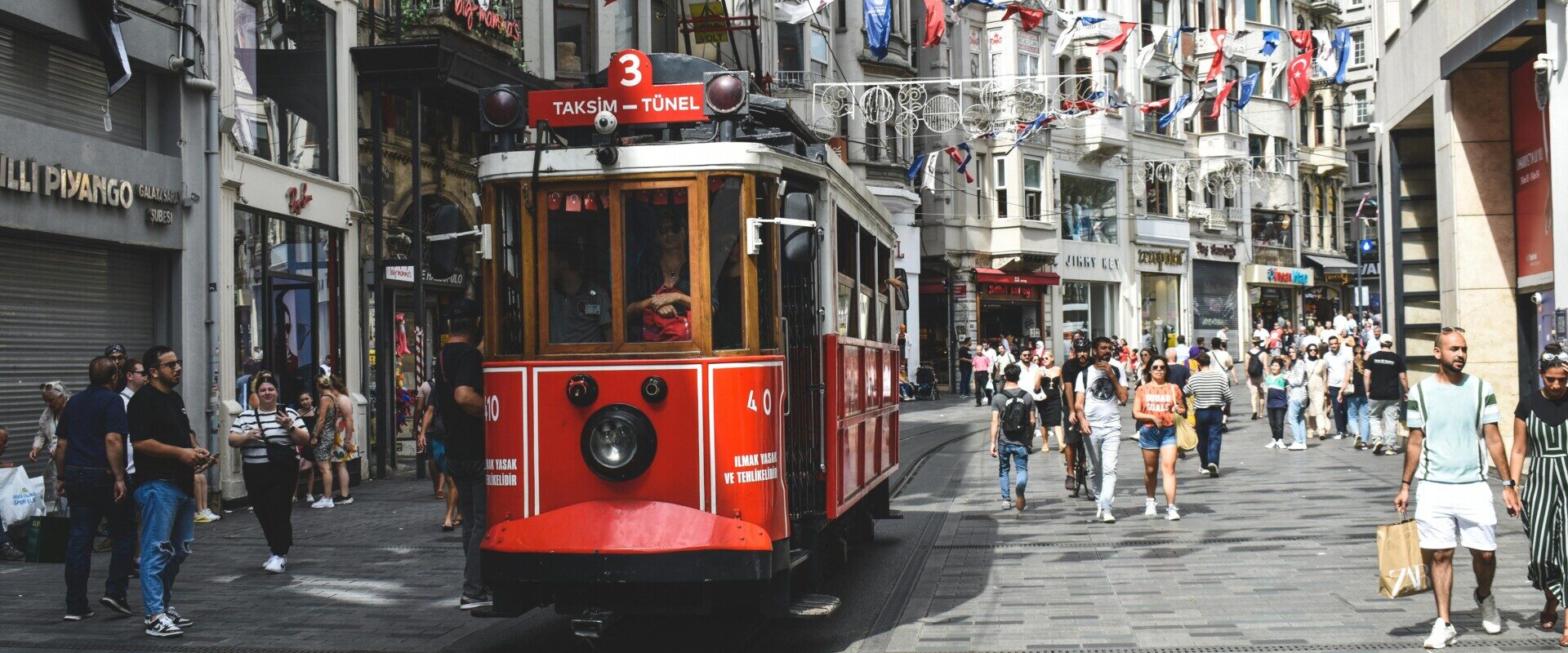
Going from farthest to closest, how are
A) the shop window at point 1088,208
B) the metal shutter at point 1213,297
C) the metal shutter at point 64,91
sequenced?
the metal shutter at point 1213,297 < the shop window at point 1088,208 < the metal shutter at point 64,91

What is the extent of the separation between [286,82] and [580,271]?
13.8m

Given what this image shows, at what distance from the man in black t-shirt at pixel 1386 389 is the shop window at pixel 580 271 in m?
15.7

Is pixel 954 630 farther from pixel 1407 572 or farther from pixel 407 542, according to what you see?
pixel 407 542

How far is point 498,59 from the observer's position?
Answer: 83.0 ft

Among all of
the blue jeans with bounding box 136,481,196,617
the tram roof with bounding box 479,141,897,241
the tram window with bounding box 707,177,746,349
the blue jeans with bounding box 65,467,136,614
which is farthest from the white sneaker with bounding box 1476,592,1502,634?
the blue jeans with bounding box 65,467,136,614

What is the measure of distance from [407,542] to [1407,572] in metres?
8.96

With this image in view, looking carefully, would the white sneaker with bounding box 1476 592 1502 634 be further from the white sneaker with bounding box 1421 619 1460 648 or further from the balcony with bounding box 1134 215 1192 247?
the balcony with bounding box 1134 215 1192 247

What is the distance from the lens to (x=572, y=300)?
27.6 feet

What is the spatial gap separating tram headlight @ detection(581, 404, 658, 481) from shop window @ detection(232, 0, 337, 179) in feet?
39.9

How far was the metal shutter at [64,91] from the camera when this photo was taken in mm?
15570

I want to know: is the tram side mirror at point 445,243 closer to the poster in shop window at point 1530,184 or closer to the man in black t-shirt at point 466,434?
the man in black t-shirt at point 466,434

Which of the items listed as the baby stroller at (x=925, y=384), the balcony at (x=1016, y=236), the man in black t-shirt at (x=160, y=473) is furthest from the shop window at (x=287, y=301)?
the balcony at (x=1016, y=236)

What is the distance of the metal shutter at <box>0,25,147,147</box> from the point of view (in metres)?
15.6

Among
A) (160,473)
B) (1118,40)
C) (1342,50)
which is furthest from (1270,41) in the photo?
(160,473)
